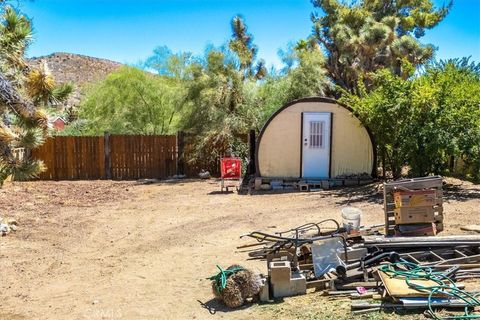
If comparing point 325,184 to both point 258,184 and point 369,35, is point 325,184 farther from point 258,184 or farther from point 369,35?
point 369,35

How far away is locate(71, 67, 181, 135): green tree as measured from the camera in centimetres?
1983

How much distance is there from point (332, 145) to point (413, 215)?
7035 mm

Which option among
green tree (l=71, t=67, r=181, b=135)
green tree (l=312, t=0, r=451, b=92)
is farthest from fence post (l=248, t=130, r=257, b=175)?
green tree (l=312, t=0, r=451, b=92)

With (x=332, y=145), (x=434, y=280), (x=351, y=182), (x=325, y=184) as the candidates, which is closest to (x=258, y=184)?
(x=325, y=184)

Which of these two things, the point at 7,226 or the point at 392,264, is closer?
the point at 392,264

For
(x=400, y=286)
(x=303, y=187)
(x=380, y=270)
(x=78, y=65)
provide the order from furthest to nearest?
1. (x=78, y=65)
2. (x=303, y=187)
3. (x=380, y=270)
4. (x=400, y=286)

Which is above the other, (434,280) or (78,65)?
(78,65)

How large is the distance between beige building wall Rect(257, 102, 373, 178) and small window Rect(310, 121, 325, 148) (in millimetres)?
329

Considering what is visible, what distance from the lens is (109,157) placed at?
55.7ft

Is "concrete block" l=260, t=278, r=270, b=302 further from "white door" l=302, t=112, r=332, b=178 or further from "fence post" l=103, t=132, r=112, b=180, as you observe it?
"fence post" l=103, t=132, r=112, b=180

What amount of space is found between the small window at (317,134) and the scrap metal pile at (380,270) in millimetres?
7456

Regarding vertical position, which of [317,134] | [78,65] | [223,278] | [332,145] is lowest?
[223,278]

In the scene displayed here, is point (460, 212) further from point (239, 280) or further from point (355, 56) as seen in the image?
point (355, 56)

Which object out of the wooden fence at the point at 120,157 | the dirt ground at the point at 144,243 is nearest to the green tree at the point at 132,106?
the wooden fence at the point at 120,157
